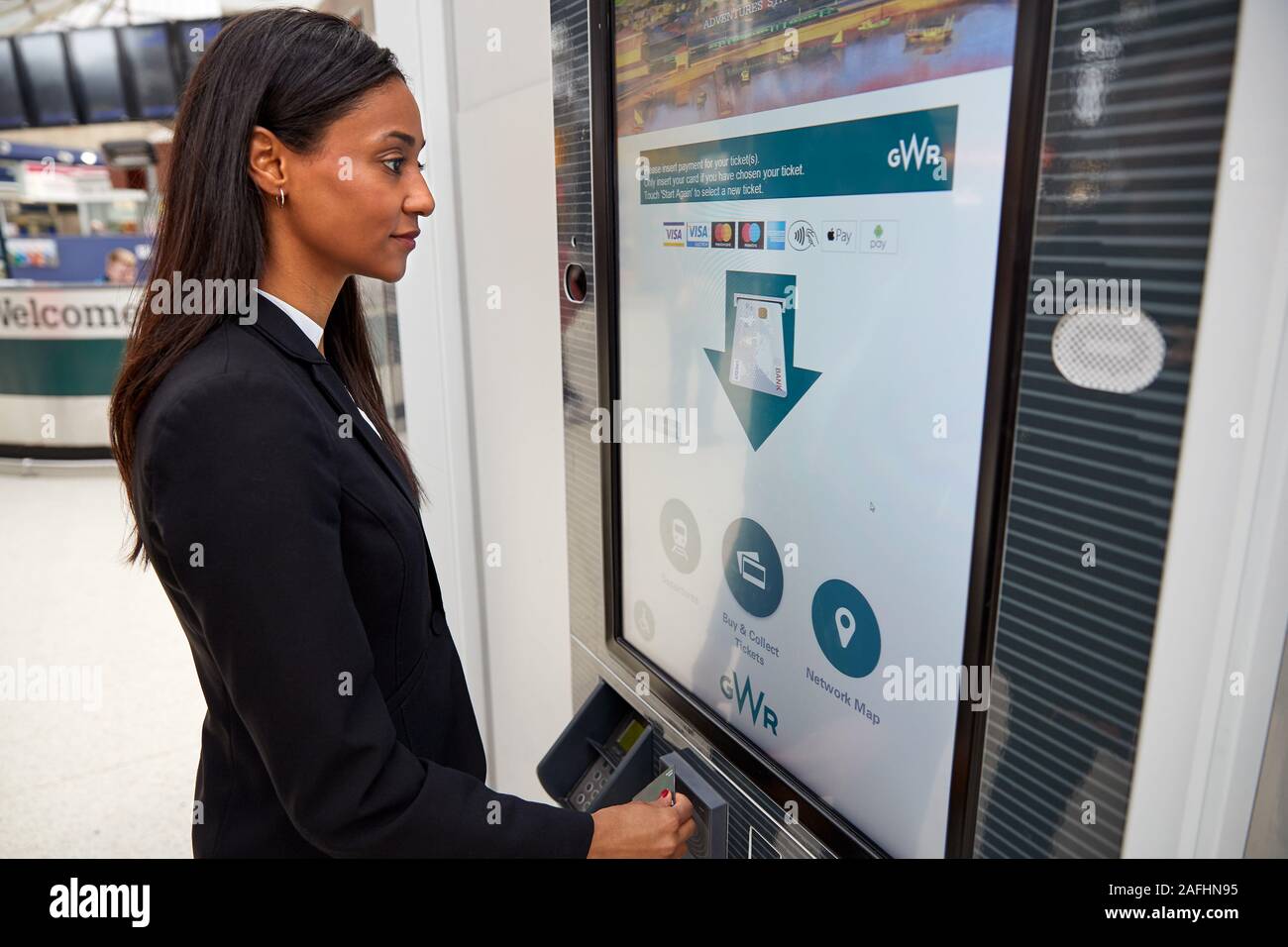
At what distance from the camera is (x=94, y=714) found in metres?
3.59

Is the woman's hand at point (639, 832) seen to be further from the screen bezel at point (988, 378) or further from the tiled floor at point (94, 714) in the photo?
the tiled floor at point (94, 714)

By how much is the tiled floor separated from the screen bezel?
145 cm

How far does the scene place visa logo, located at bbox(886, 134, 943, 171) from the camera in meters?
0.82

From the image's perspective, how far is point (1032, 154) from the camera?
72 cm

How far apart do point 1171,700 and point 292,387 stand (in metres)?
0.89

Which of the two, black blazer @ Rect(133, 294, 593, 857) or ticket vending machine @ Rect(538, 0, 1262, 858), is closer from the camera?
ticket vending machine @ Rect(538, 0, 1262, 858)

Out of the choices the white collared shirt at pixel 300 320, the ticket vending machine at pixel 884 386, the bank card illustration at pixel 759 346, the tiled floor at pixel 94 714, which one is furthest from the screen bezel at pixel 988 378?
the tiled floor at pixel 94 714

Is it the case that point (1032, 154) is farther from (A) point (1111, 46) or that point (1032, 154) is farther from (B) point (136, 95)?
(B) point (136, 95)

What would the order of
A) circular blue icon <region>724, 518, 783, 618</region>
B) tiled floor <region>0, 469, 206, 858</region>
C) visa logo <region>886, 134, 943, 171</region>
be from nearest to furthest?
1. visa logo <region>886, 134, 943, 171</region>
2. circular blue icon <region>724, 518, 783, 618</region>
3. tiled floor <region>0, 469, 206, 858</region>

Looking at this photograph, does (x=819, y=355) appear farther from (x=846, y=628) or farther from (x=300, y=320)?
(x=300, y=320)

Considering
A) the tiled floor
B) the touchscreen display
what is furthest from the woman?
the tiled floor

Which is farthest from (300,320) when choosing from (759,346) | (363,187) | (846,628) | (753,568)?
(846,628)

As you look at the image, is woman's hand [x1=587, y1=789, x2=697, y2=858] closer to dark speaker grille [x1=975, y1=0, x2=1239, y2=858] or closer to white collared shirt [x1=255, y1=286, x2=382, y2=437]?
dark speaker grille [x1=975, y1=0, x2=1239, y2=858]
